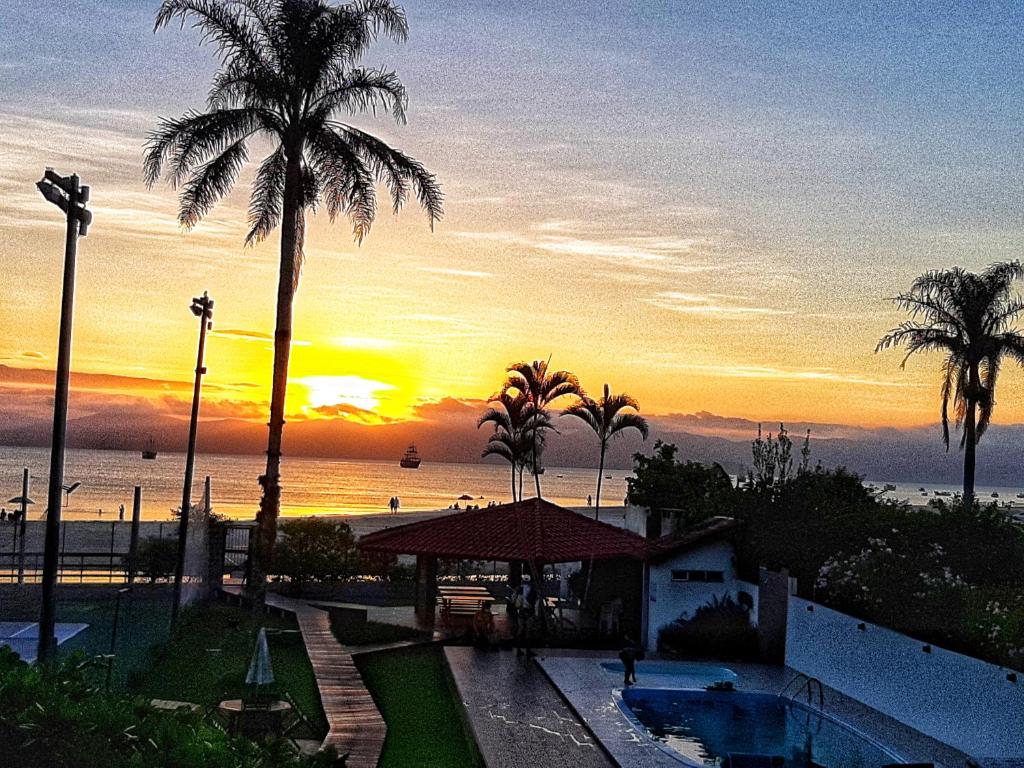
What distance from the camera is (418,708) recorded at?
1766 cm

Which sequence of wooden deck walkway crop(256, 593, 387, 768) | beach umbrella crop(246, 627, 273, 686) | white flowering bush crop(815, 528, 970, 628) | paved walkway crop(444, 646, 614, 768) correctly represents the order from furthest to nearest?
white flowering bush crop(815, 528, 970, 628), paved walkway crop(444, 646, 614, 768), beach umbrella crop(246, 627, 273, 686), wooden deck walkway crop(256, 593, 387, 768)

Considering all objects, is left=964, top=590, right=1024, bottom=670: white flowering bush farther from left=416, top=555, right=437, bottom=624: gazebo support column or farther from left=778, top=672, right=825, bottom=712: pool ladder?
left=416, top=555, right=437, bottom=624: gazebo support column

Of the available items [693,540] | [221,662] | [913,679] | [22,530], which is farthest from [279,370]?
[913,679]

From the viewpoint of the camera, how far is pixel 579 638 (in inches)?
949

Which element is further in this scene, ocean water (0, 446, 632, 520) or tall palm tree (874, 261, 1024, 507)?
ocean water (0, 446, 632, 520)

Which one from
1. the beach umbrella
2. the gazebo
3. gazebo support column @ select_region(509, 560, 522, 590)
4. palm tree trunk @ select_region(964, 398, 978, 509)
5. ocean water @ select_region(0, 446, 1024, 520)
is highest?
palm tree trunk @ select_region(964, 398, 978, 509)

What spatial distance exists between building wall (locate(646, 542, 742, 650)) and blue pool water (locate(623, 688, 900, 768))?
5.01m

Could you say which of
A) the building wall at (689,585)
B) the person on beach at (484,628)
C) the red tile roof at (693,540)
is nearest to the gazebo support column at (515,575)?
the person on beach at (484,628)

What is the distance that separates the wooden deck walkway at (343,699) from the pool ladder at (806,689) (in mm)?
7378

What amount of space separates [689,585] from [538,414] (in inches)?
431

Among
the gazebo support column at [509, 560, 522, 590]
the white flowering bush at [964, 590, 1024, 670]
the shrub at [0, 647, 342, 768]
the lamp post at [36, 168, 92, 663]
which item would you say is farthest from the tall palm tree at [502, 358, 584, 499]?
the shrub at [0, 647, 342, 768]

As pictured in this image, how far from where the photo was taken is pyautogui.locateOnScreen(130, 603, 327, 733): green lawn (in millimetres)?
16875

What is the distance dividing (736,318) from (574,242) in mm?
7528

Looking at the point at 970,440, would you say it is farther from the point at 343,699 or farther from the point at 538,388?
the point at 343,699
